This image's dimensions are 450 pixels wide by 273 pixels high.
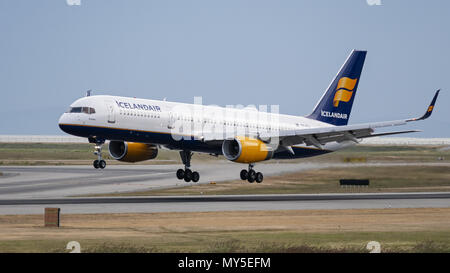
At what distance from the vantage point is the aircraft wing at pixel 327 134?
193 ft

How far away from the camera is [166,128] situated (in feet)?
189

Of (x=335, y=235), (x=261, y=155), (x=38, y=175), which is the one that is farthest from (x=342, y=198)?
(x=38, y=175)

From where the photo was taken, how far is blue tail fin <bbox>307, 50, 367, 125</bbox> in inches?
2783

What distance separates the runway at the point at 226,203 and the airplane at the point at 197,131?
10.7 feet

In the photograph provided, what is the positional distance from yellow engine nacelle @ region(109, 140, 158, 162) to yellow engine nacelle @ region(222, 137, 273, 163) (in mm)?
7553

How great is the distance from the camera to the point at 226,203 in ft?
196

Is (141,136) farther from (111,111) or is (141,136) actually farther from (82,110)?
(82,110)

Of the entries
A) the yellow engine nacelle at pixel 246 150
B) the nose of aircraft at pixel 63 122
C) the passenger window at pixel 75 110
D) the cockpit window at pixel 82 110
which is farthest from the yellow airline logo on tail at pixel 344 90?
the nose of aircraft at pixel 63 122

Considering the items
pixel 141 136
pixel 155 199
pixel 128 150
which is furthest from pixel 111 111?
pixel 155 199

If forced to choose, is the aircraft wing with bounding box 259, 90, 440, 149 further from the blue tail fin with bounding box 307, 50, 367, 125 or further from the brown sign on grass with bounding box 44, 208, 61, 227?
the brown sign on grass with bounding box 44, 208, 61, 227

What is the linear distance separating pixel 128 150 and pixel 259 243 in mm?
26223

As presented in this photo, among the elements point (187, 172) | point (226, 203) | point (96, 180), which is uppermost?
point (187, 172)
